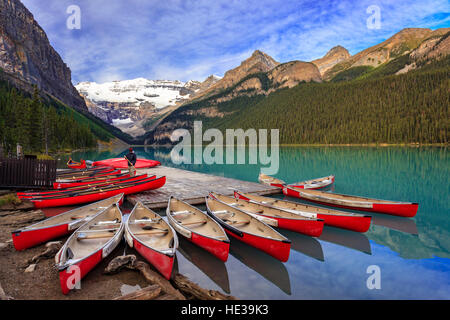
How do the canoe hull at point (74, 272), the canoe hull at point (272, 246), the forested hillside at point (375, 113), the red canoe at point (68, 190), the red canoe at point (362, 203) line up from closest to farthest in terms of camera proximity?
the canoe hull at point (74, 272) → the canoe hull at point (272, 246) → the red canoe at point (362, 203) → the red canoe at point (68, 190) → the forested hillside at point (375, 113)

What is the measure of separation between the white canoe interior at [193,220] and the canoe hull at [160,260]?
2.11 meters

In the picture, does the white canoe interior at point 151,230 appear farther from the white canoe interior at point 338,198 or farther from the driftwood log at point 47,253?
the white canoe interior at point 338,198

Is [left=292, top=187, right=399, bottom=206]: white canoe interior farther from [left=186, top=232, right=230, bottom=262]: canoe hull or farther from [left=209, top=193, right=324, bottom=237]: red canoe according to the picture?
[left=186, top=232, right=230, bottom=262]: canoe hull

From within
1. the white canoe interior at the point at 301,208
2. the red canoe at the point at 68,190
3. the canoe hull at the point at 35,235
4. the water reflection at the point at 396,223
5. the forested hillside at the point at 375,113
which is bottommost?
the water reflection at the point at 396,223

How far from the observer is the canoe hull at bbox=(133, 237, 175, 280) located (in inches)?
280

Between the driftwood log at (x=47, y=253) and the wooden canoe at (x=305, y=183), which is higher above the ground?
the wooden canoe at (x=305, y=183)

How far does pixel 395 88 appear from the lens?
154 metres

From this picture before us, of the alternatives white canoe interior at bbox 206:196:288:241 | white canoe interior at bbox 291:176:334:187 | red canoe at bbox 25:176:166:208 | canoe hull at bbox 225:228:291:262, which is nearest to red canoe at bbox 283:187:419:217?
white canoe interior at bbox 291:176:334:187

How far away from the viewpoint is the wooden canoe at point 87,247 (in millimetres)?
6383

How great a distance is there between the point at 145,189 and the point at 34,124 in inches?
2210

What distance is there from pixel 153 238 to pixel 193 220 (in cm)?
267

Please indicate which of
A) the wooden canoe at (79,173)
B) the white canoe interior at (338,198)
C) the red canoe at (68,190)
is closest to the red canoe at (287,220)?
the white canoe interior at (338,198)

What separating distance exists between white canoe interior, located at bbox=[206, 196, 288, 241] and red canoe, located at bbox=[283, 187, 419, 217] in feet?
26.5
